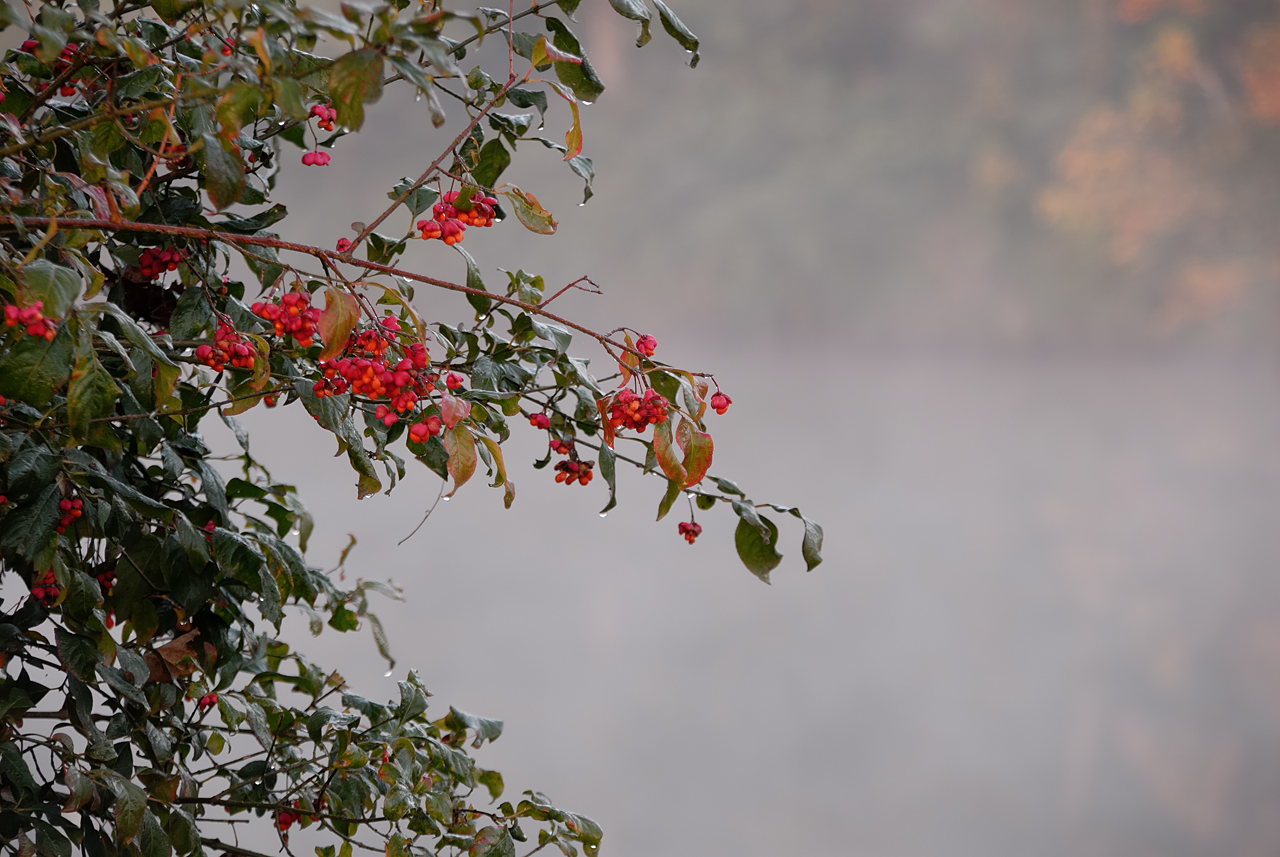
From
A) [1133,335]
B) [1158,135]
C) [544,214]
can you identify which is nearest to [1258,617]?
[1133,335]

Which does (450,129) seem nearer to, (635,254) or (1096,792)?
(635,254)

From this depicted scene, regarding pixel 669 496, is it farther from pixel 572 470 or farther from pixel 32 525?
pixel 32 525

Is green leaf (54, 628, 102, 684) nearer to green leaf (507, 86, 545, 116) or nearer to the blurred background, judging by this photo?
A: green leaf (507, 86, 545, 116)

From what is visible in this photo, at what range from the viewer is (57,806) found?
70 centimetres

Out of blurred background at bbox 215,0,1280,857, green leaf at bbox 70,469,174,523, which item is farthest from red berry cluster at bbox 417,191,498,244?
blurred background at bbox 215,0,1280,857

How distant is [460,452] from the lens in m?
0.53

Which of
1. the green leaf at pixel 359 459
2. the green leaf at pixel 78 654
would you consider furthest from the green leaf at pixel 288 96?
the green leaf at pixel 78 654

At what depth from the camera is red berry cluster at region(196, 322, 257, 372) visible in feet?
1.97

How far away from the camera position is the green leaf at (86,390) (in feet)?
1.54

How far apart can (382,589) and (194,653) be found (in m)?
0.27

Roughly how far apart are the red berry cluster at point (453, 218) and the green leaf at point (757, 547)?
247 millimetres

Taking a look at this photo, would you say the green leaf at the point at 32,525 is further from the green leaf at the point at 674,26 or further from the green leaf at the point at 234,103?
the green leaf at the point at 674,26

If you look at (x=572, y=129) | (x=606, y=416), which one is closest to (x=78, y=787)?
(x=606, y=416)

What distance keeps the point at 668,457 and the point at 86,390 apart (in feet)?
0.97
